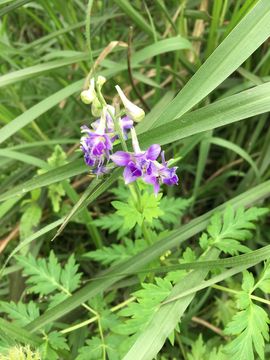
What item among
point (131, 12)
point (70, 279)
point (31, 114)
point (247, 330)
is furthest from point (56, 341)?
point (131, 12)

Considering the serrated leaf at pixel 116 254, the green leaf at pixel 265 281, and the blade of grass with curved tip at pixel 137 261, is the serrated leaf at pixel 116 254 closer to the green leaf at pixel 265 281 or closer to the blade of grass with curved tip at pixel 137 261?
the blade of grass with curved tip at pixel 137 261

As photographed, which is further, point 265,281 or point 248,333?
point 265,281

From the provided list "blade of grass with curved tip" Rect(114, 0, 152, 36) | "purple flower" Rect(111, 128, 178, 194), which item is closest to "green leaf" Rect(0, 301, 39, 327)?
"purple flower" Rect(111, 128, 178, 194)

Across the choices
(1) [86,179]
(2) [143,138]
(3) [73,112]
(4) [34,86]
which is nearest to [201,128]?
(2) [143,138]

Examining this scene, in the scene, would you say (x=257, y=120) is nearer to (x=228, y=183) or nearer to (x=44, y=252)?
(x=228, y=183)

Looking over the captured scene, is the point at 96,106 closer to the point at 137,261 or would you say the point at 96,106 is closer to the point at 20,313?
the point at 137,261

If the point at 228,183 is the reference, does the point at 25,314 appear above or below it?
above
